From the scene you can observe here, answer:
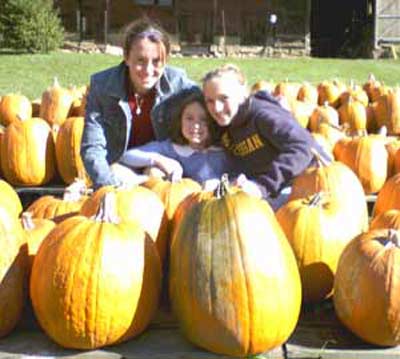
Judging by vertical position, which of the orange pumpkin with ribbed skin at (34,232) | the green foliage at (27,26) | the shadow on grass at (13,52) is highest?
the green foliage at (27,26)

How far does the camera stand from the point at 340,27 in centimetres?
2341

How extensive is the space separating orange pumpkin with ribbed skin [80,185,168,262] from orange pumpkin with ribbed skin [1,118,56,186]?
7.91 ft

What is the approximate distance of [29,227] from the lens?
2.68 meters

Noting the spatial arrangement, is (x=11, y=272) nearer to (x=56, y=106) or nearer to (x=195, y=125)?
(x=195, y=125)

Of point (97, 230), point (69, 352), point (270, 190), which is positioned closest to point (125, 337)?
point (69, 352)

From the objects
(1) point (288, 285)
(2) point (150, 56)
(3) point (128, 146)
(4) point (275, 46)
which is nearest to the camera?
(1) point (288, 285)

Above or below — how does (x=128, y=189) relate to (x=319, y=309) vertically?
above

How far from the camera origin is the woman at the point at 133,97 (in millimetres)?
3793

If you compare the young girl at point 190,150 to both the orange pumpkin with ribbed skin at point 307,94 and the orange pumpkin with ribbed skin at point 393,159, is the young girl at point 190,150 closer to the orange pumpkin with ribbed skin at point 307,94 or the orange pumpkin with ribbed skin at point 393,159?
the orange pumpkin with ribbed skin at point 393,159

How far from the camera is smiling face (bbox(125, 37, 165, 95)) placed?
3752 millimetres

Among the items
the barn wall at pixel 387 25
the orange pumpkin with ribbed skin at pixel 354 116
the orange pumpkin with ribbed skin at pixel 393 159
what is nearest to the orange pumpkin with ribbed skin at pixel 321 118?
the orange pumpkin with ribbed skin at pixel 354 116

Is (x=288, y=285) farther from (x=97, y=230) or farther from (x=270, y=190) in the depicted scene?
(x=270, y=190)

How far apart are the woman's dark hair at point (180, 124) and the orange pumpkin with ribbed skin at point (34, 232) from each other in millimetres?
1197

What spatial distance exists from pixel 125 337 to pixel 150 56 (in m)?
1.82
